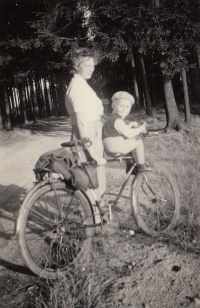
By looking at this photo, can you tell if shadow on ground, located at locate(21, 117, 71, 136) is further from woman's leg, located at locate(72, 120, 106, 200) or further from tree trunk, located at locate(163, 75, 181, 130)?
woman's leg, located at locate(72, 120, 106, 200)

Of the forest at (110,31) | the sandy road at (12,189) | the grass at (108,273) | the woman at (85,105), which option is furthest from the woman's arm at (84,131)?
the forest at (110,31)

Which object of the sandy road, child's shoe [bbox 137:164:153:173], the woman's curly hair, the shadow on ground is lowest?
the sandy road

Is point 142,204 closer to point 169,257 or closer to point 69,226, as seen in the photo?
point 169,257

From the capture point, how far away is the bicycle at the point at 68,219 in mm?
2383

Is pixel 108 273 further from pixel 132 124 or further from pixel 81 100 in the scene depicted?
pixel 81 100

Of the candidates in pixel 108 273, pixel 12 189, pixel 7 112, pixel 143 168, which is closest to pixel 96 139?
pixel 143 168

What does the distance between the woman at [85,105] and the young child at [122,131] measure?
0.37 feet

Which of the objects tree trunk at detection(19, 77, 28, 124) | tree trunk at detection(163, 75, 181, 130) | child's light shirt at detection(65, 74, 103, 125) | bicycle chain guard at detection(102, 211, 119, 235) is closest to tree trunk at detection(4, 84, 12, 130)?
tree trunk at detection(19, 77, 28, 124)

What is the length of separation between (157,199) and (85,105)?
1313 millimetres

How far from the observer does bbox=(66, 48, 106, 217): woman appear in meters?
2.79

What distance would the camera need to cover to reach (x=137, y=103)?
18.3 metres

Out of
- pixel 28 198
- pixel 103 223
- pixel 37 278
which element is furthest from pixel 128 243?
pixel 28 198

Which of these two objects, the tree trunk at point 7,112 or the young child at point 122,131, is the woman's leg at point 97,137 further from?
the tree trunk at point 7,112

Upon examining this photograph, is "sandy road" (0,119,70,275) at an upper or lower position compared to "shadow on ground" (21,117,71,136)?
lower
